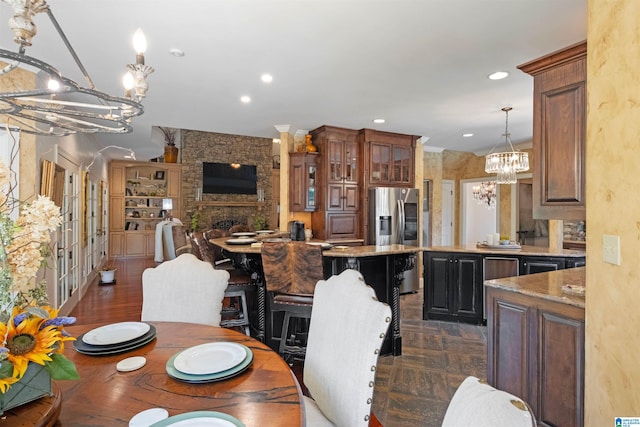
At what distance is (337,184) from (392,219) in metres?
1.07

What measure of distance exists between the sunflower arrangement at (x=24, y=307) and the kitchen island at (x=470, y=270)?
147 inches

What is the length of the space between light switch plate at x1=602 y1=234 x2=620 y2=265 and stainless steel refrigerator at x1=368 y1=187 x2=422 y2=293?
404 cm

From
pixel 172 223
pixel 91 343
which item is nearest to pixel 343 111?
pixel 91 343

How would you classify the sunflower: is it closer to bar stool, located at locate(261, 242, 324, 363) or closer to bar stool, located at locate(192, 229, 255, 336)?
bar stool, located at locate(261, 242, 324, 363)

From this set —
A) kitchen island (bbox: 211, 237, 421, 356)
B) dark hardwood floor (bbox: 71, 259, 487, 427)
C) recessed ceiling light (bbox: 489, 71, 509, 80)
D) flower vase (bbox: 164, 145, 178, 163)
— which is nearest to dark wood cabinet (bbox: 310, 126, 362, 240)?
→ dark hardwood floor (bbox: 71, 259, 487, 427)

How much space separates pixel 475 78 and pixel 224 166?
24.7 ft

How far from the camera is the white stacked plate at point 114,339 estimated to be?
1.39 metres

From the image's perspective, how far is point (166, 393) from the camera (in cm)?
109

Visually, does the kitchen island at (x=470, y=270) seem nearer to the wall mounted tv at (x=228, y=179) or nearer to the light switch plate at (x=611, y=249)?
the light switch plate at (x=611, y=249)

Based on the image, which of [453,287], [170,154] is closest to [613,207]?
[453,287]

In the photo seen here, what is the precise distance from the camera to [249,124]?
523cm

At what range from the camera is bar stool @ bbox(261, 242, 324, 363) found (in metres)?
2.65

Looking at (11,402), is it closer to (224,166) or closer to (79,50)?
(79,50)

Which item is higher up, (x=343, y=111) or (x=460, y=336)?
(x=343, y=111)
